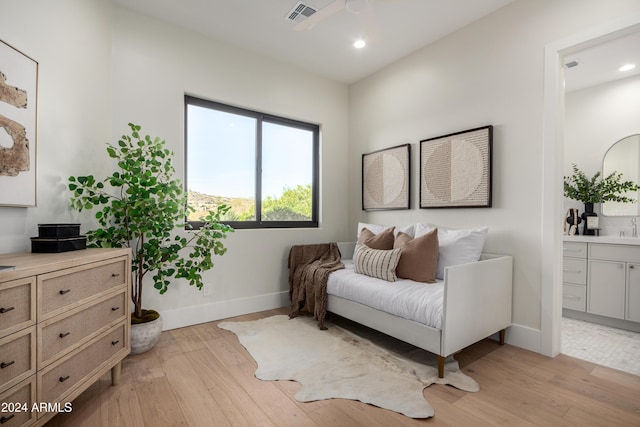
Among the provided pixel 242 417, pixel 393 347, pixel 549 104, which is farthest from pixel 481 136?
pixel 242 417

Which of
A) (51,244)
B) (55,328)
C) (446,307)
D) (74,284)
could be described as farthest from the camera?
(446,307)

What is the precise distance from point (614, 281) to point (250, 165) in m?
3.79

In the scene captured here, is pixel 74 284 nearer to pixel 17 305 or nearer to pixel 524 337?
pixel 17 305

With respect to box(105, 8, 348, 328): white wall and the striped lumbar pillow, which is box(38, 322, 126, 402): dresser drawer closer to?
box(105, 8, 348, 328): white wall

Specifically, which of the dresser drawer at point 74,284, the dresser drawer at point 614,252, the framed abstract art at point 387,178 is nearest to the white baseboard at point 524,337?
the dresser drawer at point 614,252

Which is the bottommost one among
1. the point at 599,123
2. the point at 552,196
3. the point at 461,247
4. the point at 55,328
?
the point at 55,328

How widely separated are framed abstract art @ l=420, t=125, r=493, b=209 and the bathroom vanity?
134 centimetres

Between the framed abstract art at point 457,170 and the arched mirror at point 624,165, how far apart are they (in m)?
1.88

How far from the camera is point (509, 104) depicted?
2.62 metres

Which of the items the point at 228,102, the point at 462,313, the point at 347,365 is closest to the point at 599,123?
the point at 462,313

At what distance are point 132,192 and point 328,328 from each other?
1989 mm

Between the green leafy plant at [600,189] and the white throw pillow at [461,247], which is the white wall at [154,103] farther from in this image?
the green leafy plant at [600,189]

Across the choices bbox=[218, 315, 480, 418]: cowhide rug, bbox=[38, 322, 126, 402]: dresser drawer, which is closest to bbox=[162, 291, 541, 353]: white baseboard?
bbox=[218, 315, 480, 418]: cowhide rug

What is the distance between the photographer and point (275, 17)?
2805 mm
